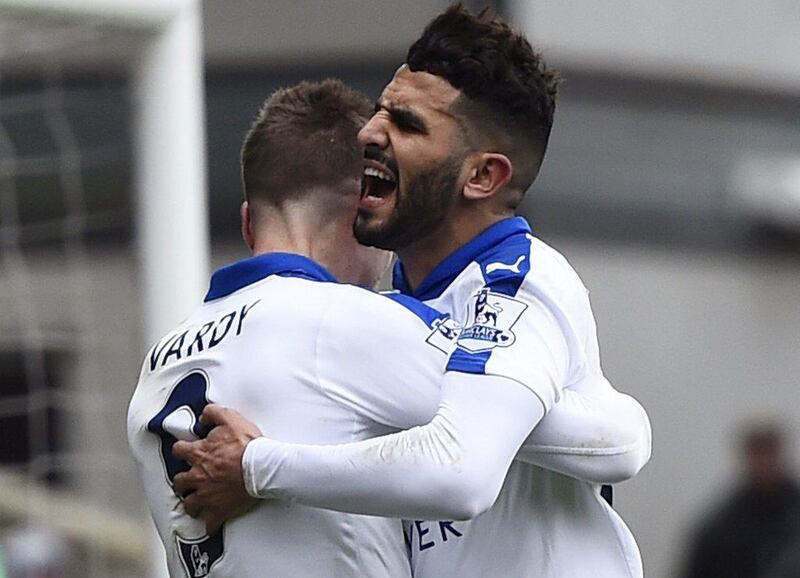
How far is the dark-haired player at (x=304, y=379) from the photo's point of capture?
2.63 metres

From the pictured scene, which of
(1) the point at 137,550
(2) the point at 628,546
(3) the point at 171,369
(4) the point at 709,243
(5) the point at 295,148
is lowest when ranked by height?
(4) the point at 709,243

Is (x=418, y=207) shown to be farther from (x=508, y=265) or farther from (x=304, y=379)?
(x=304, y=379)

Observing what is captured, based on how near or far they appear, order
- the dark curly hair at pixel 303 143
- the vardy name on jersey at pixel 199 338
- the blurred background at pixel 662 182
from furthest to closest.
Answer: the blurred background at pixel 662 182, the dark curly hair at pixel 303 143, the vardy name on jersey at pixel 199 338

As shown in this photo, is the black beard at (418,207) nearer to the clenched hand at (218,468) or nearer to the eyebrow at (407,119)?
the eyebrow at (407,119)

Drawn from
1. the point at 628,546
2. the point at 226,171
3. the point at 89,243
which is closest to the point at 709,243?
the point at 226,171

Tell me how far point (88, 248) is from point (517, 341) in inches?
169

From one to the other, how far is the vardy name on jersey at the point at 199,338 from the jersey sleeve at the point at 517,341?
13.0 inches

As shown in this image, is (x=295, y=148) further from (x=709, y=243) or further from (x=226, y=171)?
(x=709, y=243)

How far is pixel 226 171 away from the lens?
9867 millimetres

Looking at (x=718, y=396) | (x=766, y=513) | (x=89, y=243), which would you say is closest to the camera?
(x=89, y=243)

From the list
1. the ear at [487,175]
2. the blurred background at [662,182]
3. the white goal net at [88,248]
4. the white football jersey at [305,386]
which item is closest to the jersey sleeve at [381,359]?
the white football jersey at [305,386]

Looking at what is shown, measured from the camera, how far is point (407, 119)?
9.09ft

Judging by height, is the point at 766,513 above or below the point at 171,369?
below

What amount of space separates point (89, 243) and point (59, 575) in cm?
120
